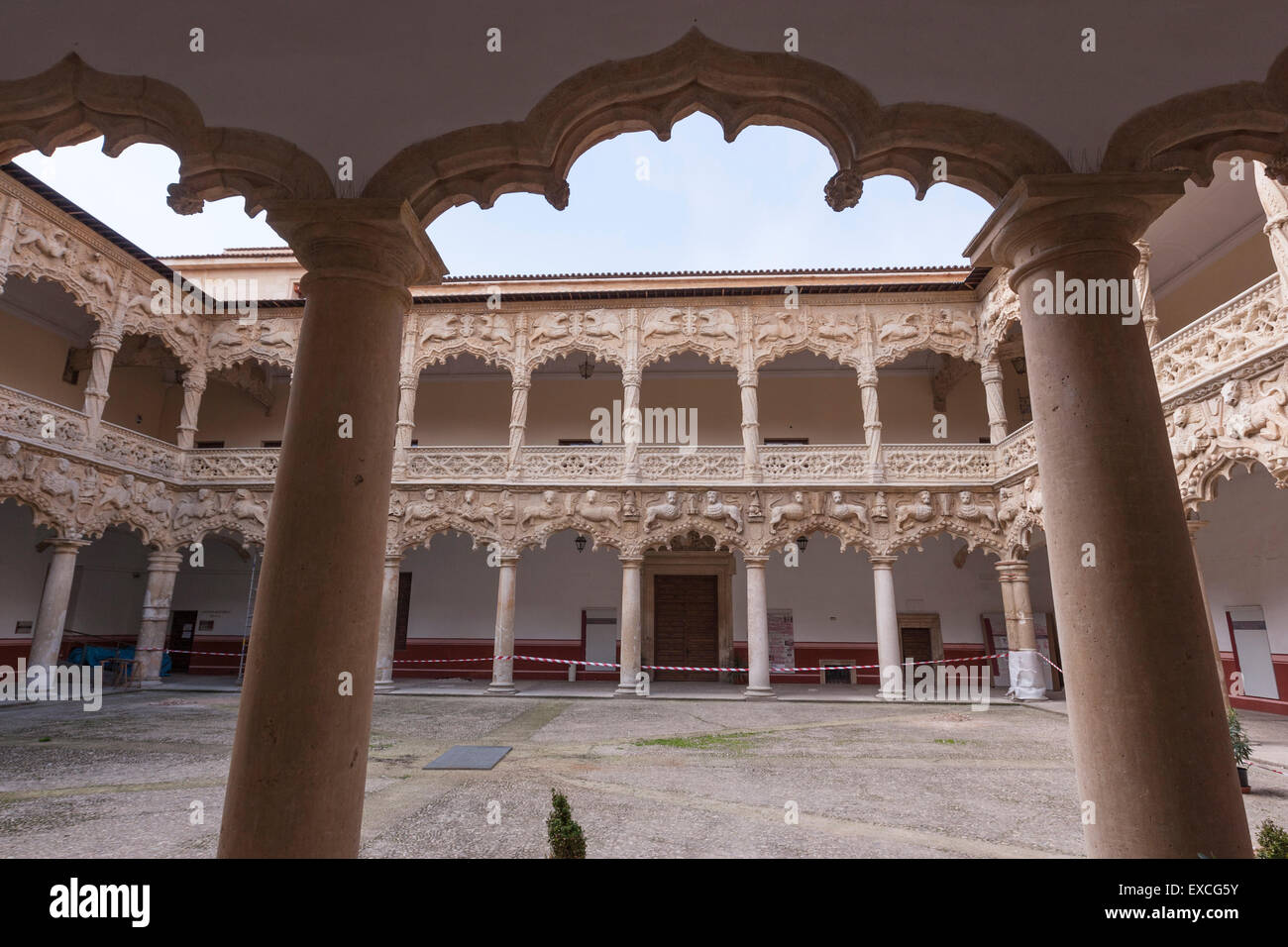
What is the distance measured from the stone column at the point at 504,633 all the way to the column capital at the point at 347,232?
438 inches

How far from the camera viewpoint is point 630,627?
1316cm

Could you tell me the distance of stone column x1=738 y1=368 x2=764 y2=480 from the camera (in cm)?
1352

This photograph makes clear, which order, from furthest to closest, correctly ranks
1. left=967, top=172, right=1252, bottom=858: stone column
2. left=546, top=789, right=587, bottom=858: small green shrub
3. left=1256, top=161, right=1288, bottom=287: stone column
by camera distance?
left=1256, top=161, right=1288, bottom=287: stone column, left=546, top=789, right=587, bottom=858: small green shrub, left=967, top=172, right=1252, bottom=858: stone column

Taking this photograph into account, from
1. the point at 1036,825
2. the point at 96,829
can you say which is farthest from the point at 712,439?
the point at 96,829

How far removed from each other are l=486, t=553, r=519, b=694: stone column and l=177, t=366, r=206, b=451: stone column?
748cm

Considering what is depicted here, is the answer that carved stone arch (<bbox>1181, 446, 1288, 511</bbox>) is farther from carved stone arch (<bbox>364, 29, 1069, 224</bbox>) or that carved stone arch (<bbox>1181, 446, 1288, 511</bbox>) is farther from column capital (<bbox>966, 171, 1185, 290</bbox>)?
carved stone arch (<bbox>364, 29, 1069, 224</bbox>)

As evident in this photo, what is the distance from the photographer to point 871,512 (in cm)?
1322

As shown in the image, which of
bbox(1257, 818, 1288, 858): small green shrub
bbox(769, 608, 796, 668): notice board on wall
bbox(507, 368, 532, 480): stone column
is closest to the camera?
bbox(1257, 818, 1288, 858): small green shrub

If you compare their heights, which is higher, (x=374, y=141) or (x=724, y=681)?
(x=374, y=141)

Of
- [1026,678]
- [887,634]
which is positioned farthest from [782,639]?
[1026,678]

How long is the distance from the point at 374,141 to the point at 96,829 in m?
4.32

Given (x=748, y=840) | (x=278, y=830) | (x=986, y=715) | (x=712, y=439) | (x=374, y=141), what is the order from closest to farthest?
(x=278, y=830) → (x=374, y=141) → (x=748, y=840) → (x=986, y=715) → (x=712, y=439)

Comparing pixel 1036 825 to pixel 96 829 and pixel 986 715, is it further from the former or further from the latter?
pixel 986 715

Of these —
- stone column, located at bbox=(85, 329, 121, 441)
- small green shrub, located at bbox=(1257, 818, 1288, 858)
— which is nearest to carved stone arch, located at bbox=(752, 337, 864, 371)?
small green shrub, located at bbox=(1257, 818, 1288, 858)
